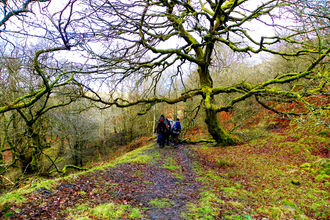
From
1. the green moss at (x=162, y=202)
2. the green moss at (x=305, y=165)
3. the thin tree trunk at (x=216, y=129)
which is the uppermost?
the thin tree trunk at (x=216, y=129)

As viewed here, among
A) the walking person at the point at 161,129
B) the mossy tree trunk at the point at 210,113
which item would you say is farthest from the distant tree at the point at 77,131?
the mossy tree trunk at the point at 210,113

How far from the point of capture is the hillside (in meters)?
3.49

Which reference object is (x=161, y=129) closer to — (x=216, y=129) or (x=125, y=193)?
(x=216, y=129)

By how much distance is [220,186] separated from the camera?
5559 mm

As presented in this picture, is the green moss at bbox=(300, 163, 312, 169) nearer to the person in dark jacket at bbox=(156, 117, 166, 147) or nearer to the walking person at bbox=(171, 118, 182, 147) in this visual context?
the walking person at bbox=(171, 118, 182, 147)

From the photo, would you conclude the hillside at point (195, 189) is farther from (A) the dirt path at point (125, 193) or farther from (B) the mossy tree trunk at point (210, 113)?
(B) the mossy tree trunk at point (210, 113)

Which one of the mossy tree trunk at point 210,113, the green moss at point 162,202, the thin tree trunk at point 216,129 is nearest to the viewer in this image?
the green moss at point 162,202

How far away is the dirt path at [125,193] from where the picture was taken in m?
3.40

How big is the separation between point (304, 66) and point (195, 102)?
840 centimetres

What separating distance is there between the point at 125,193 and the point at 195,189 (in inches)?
79.1

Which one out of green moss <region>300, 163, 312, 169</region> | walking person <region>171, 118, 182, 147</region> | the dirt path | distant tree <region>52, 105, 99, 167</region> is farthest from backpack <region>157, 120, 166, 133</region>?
distant tree <region>52, 105, 99, 167</region>

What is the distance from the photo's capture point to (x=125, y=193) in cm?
461

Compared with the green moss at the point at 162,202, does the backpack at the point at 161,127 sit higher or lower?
higher

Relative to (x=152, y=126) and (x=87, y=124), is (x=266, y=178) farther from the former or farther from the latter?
(x=152, y=126)
